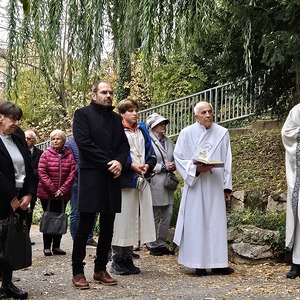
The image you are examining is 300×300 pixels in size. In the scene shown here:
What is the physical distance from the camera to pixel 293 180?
6863 millimetres

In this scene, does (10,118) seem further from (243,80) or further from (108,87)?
(243,80)

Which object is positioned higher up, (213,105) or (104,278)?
(213,105)

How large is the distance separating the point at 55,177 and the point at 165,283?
9.53ft

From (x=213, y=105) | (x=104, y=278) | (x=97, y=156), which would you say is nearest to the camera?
(x=97, y=156)

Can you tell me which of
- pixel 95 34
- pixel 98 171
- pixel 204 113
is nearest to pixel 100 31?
pixel 95 34

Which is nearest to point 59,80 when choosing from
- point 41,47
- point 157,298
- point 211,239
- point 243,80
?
point 41,47

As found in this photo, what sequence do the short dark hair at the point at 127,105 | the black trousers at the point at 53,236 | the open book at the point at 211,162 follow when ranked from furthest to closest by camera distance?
1. the black trousers at the point at 53,236
2. the short dark hair at the point at 127,105
3. the open book at the point at 211,162

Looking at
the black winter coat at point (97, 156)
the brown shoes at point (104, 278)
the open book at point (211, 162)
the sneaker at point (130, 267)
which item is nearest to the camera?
the black winter coat at point (97, 156)

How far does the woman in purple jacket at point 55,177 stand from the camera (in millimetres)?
8633

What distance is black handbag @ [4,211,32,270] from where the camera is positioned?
5.43m

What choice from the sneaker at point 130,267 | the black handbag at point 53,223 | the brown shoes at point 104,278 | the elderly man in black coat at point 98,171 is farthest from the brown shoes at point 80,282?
the black handbag at point 53,223

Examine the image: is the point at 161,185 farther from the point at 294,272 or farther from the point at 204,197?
the point at 294,272

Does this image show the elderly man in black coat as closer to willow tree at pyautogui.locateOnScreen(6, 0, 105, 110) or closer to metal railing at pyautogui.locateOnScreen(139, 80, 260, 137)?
willow tree at pyautogui.locateOnScreen(6, 0, 105, 110)

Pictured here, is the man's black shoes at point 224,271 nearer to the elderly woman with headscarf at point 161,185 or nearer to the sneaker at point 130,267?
the sneaker at point 130,267
